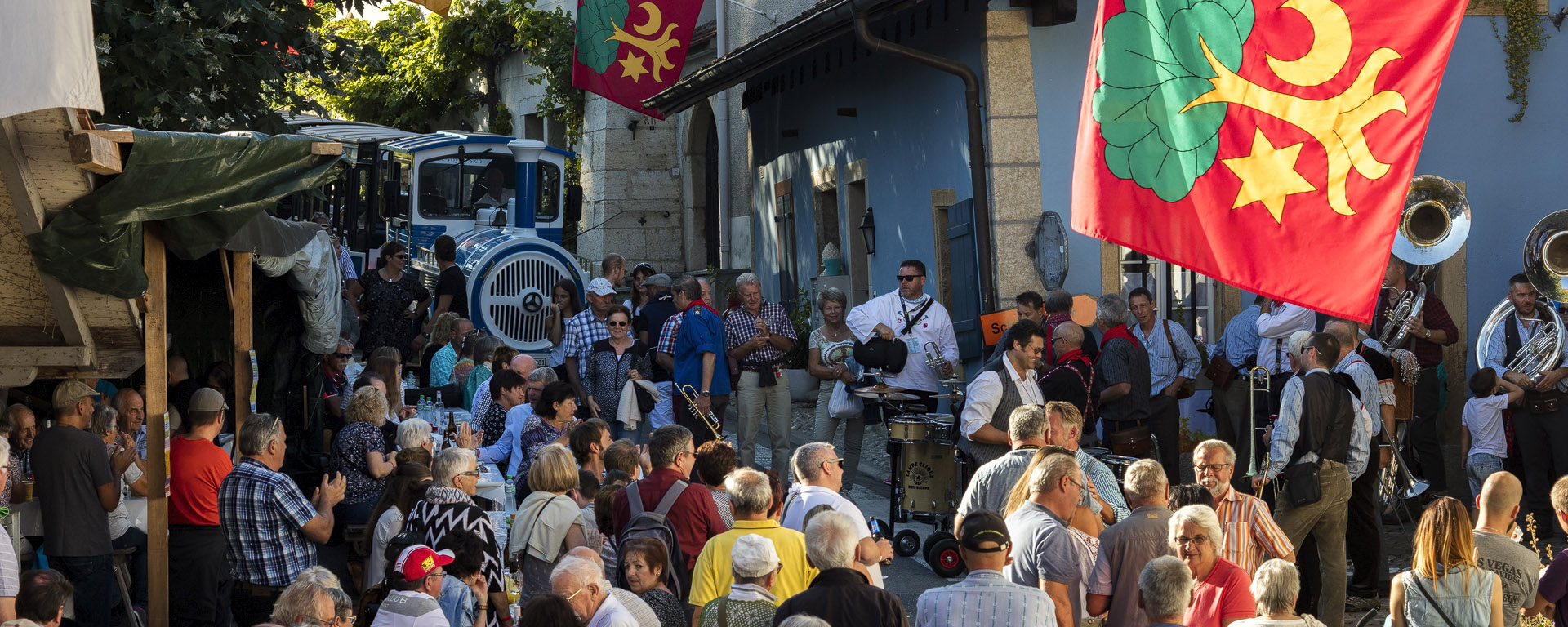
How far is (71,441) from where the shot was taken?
742 centimetres

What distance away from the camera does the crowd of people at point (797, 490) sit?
18.5 ft

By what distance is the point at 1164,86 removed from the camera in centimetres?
649

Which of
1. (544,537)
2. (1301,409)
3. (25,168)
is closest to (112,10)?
(25,168)

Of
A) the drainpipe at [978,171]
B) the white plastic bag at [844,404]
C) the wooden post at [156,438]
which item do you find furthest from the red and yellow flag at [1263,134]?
the drainpipe at [978,171]

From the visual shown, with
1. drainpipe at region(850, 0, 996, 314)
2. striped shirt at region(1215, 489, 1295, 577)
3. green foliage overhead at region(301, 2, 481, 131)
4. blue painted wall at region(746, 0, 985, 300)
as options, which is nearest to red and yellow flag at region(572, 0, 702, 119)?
blue painted wall at region(746, 0, 985, 300)

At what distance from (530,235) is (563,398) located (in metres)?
9.94

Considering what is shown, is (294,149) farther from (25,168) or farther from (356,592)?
(356,592)

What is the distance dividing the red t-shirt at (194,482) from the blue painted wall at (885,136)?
6918 millimetres

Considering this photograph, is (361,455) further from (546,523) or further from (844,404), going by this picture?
(844,404)

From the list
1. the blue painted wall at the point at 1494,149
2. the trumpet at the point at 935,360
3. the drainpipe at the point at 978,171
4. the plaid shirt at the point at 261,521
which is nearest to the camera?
the plaid shirt at the point at 261,521

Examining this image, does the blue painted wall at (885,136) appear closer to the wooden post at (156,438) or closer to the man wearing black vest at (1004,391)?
the man wearing black vest at (1004,391)

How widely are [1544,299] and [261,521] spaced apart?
27.6ft

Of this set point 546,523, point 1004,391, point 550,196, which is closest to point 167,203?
point 546,523

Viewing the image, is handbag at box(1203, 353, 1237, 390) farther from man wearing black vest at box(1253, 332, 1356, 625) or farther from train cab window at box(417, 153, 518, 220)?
train cab window at box(417, 153, 518, 220)
